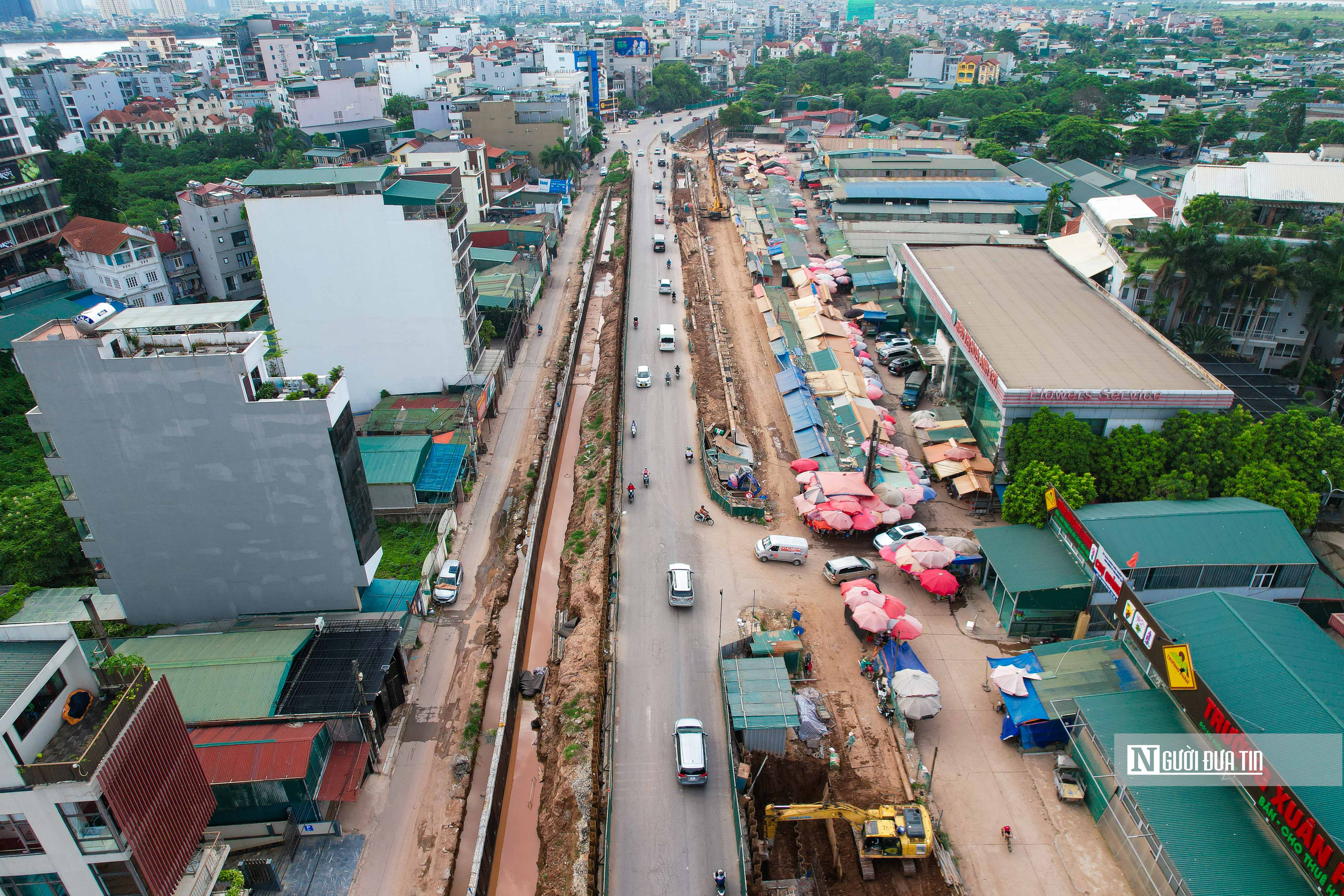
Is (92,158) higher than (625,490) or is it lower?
higher

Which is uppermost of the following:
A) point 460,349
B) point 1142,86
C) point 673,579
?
point 1142,86

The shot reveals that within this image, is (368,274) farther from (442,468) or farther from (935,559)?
(935,559)

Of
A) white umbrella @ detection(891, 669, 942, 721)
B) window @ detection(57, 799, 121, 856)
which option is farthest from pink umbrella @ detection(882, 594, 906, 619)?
window @ detection(57, 799, 121, 856)

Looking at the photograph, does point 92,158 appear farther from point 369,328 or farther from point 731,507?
point 731,507

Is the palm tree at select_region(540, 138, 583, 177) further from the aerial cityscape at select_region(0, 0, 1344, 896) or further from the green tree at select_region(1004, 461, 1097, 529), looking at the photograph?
the green tree at select_region(1004, 461, 1097, 529)

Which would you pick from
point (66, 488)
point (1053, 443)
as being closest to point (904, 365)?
point (1053, 443)

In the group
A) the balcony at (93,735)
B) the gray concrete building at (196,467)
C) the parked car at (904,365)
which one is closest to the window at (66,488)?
the gray concrete building at (196,467)

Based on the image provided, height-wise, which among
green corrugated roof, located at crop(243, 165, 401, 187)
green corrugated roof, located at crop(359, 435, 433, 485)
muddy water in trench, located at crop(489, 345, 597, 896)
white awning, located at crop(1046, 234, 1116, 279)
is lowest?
muddy water in trench, located at crop(489, 345, 597, 896)

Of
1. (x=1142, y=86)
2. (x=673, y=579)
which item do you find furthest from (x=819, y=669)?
(x=1142, y=86)
